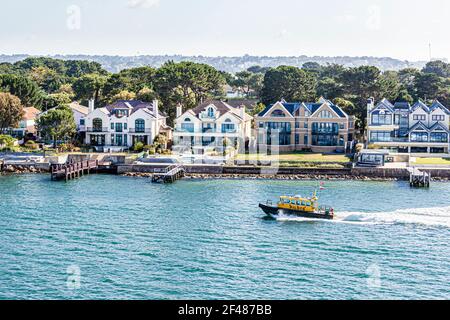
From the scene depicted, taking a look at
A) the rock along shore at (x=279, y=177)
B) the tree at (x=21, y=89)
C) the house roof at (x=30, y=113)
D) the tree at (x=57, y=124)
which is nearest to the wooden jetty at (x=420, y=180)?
the rock along shore at (x=279, y=177)

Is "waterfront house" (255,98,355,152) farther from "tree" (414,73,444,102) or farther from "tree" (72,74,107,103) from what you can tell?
"tree" (72,74,107,103)

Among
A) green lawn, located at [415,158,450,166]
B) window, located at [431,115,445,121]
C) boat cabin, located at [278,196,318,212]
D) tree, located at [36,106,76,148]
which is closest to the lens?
boat cabin, located at [278,196,318,212]

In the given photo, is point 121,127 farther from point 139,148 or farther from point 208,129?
point 208,129

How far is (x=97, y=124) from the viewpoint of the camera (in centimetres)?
7856

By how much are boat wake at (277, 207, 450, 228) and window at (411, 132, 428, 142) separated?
3081 centimetres

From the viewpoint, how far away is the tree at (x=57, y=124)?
247ft

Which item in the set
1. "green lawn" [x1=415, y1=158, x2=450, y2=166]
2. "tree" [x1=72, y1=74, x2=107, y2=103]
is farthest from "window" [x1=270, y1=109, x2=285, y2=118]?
"tree" [x1=72, y1=74, x2=107, y2=103]

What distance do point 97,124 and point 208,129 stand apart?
14.0m

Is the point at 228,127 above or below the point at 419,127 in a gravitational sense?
above

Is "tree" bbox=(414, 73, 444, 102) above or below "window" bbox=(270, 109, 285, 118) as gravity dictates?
above

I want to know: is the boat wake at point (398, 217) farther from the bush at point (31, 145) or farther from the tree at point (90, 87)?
the tree at point (90, 87)

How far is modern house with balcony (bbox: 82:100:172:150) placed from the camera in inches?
3039

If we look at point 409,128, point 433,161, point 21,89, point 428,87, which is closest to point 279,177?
point 433,161

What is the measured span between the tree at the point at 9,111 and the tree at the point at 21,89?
13641mm
